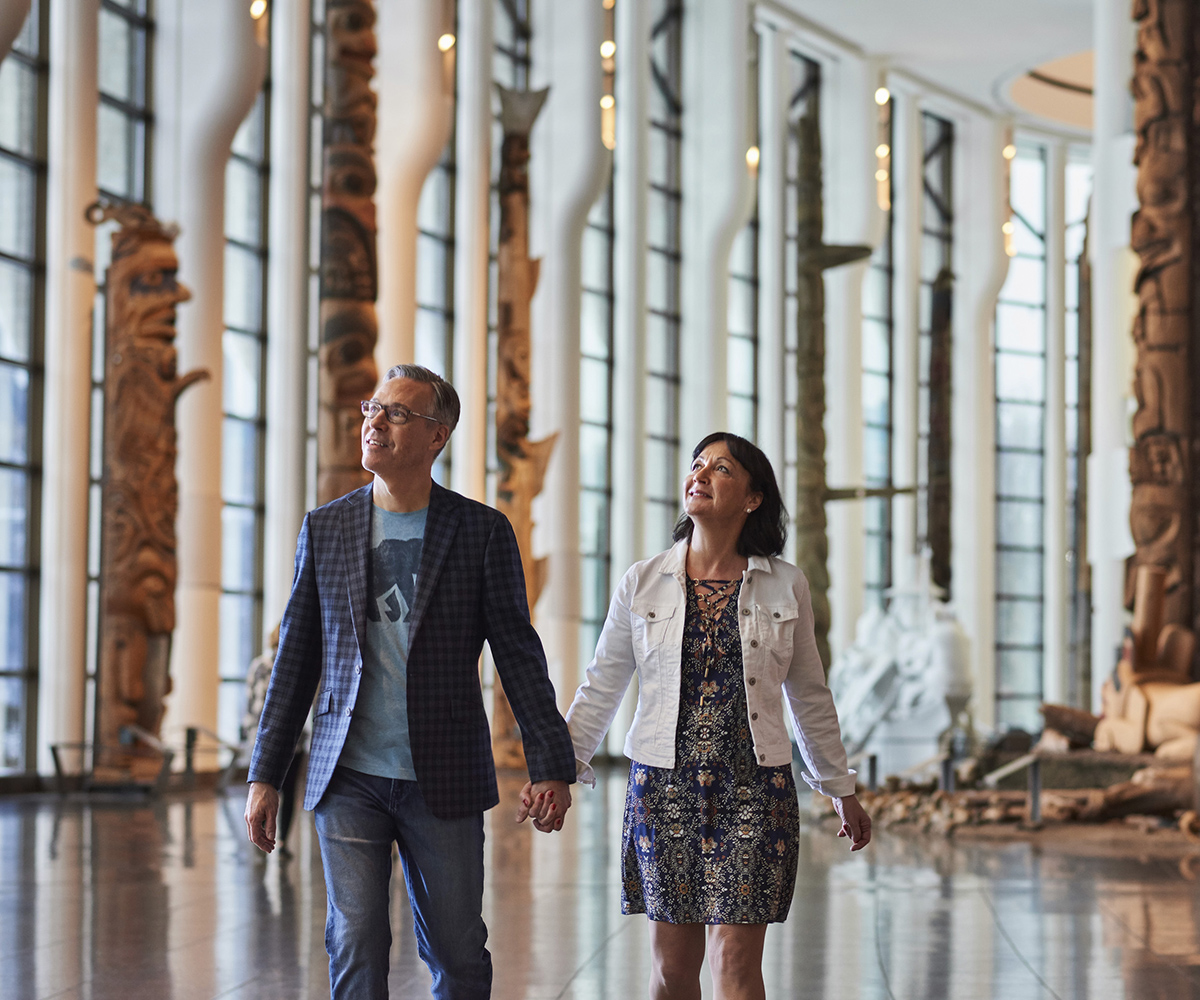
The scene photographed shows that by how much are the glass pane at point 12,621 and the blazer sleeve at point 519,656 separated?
17333mm

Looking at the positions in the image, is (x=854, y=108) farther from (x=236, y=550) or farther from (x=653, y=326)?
(x=236, y=550)

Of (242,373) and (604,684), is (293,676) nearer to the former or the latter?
(604,684)

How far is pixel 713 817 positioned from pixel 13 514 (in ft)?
57.9

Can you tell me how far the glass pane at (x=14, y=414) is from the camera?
20094 mm

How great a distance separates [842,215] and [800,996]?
29998mm

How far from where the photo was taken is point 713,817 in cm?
421

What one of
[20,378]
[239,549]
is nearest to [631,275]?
[239,549]

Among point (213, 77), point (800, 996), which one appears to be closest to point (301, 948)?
point (800, 996)

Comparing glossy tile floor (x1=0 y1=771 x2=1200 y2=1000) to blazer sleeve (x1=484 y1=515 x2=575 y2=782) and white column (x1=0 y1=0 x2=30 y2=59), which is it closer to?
blazer sleeve (x1=484 y1=515 x2=575 y2=782)

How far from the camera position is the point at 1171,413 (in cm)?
1625

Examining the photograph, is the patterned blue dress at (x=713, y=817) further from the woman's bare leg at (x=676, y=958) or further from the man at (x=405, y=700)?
the man at (x=405, y=700)

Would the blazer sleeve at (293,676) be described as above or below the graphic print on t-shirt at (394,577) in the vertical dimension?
below

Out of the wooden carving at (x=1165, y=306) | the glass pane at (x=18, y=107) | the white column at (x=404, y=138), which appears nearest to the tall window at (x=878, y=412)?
the white column at (x=404, y=138)

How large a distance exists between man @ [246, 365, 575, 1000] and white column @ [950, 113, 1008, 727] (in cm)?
3355
